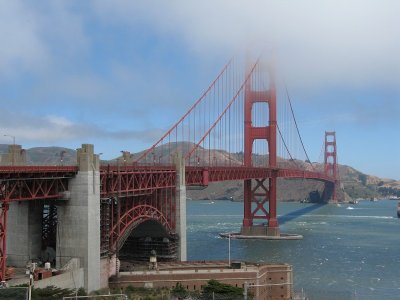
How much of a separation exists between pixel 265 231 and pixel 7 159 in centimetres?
5015

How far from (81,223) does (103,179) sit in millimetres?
4258

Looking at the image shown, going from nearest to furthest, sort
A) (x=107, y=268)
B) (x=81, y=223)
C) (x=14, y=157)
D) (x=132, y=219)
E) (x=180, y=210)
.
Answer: (x=81, y=223)
(x=14, y=157)
(x=107, y=268)
(x=132, y=219)
(x=180, y=210)

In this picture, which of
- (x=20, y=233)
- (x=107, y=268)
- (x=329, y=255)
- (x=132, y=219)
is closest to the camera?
(x=20, y=233)

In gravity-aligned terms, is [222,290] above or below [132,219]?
below

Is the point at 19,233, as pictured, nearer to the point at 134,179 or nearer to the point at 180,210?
the point at 134,179

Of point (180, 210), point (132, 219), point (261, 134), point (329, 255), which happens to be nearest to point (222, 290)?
point (132, 219)

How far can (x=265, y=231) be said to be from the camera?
81.8 m

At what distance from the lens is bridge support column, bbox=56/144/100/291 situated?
112 feet

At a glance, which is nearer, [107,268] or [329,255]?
[107,268]

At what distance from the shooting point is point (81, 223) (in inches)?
1342

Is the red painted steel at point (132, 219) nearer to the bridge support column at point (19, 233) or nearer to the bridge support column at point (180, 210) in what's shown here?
the bridge support column at point (180, 210)

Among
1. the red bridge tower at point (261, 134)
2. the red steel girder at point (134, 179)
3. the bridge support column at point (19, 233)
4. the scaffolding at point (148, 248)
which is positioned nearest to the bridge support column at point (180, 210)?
the scaffolding at point (148, 248)

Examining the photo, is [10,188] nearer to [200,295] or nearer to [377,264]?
[200,295]

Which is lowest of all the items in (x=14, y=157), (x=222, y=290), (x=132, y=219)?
(x=222, y=290)
